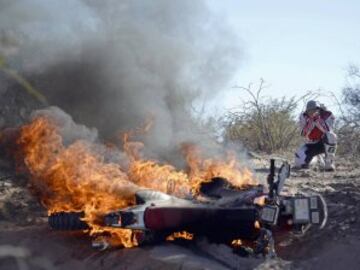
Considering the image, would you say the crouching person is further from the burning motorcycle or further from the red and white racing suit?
the burning motorcycle

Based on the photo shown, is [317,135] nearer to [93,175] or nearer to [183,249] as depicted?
[93,175]

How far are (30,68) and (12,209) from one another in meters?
3.08

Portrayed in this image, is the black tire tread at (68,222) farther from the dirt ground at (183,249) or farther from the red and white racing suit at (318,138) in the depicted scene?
the red and white racing suit at (318,138)

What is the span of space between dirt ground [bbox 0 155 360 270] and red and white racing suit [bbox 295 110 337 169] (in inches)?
77.6

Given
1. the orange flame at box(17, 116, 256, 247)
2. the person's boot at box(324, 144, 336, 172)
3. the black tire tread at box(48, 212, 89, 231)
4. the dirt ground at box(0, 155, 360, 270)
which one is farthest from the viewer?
the person's boot at box(324, 144, 336, 172)

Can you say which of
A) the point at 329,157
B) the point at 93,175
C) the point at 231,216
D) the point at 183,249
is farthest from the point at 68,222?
the point at 329,157

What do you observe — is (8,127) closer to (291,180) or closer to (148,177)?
(148,177)

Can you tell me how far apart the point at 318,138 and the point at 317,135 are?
7 cm

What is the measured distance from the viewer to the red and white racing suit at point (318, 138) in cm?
1439

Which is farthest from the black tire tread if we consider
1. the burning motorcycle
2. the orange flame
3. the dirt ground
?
the burning motorcycle

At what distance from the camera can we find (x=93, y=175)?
10477 mm

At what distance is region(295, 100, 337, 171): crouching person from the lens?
47.2 feet

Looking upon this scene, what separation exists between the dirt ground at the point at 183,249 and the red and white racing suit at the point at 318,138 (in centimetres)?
197

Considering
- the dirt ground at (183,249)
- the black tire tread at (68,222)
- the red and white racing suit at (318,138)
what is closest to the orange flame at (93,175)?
the black tire tread at (68,222)
